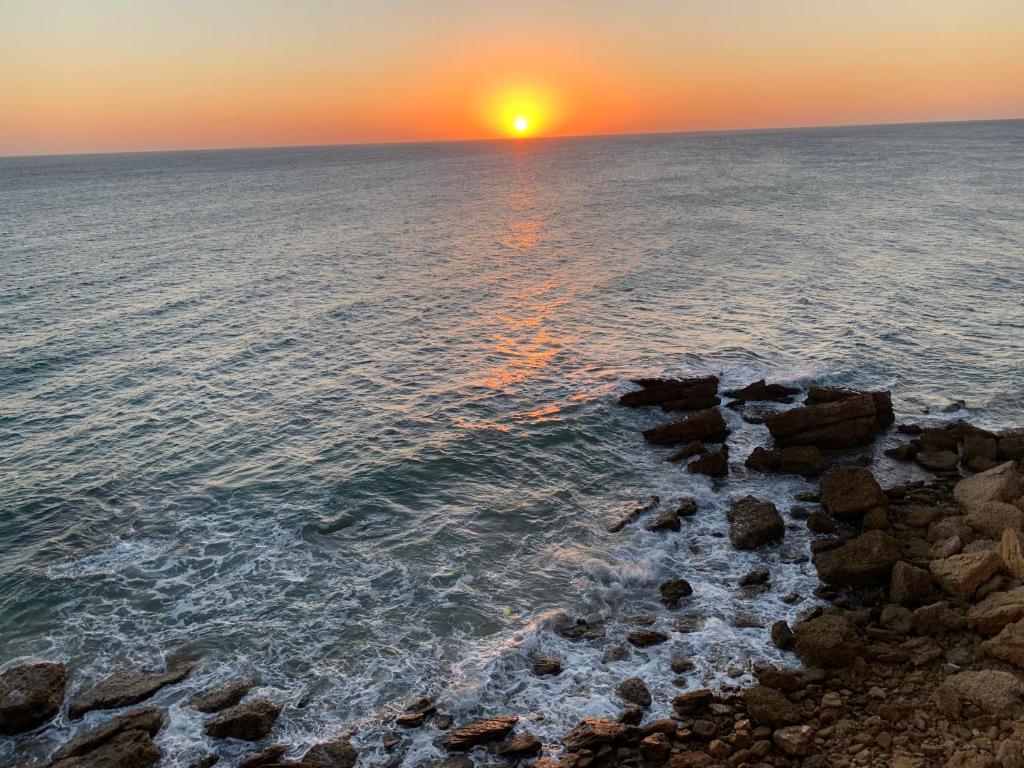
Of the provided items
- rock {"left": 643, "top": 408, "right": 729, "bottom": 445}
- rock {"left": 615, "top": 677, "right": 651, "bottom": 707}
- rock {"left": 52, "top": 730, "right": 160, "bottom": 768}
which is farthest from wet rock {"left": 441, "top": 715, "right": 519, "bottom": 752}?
rock {"left": 643, "top": 408, "right": 729, "bottom": 445}

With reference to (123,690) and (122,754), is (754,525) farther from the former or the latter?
(123,690)

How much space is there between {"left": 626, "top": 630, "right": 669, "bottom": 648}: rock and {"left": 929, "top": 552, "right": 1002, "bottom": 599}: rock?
27.4 ft

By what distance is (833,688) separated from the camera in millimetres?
16172

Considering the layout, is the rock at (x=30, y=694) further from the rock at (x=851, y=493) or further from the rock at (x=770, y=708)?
the rock at (x=851, y=493)

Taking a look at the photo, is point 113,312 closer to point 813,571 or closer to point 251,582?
point 251,582

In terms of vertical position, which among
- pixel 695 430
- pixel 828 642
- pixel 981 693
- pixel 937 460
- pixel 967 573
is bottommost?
pixel 828 642

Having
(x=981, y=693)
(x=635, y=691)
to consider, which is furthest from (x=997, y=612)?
(x=635, y=691)

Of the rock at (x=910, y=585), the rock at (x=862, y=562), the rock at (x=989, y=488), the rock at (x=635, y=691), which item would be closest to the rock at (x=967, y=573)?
the rock at (x=910, y=585)

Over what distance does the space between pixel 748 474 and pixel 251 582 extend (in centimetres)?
2001

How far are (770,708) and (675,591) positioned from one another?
5.44 m

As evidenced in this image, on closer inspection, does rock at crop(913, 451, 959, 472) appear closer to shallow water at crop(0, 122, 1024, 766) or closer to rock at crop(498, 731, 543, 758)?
shallow water at crop(0, 122, 1024, 766)

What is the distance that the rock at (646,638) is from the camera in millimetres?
18562

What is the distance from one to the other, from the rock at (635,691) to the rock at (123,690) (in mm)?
12009

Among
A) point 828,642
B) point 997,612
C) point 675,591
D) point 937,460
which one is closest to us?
point 828,642
